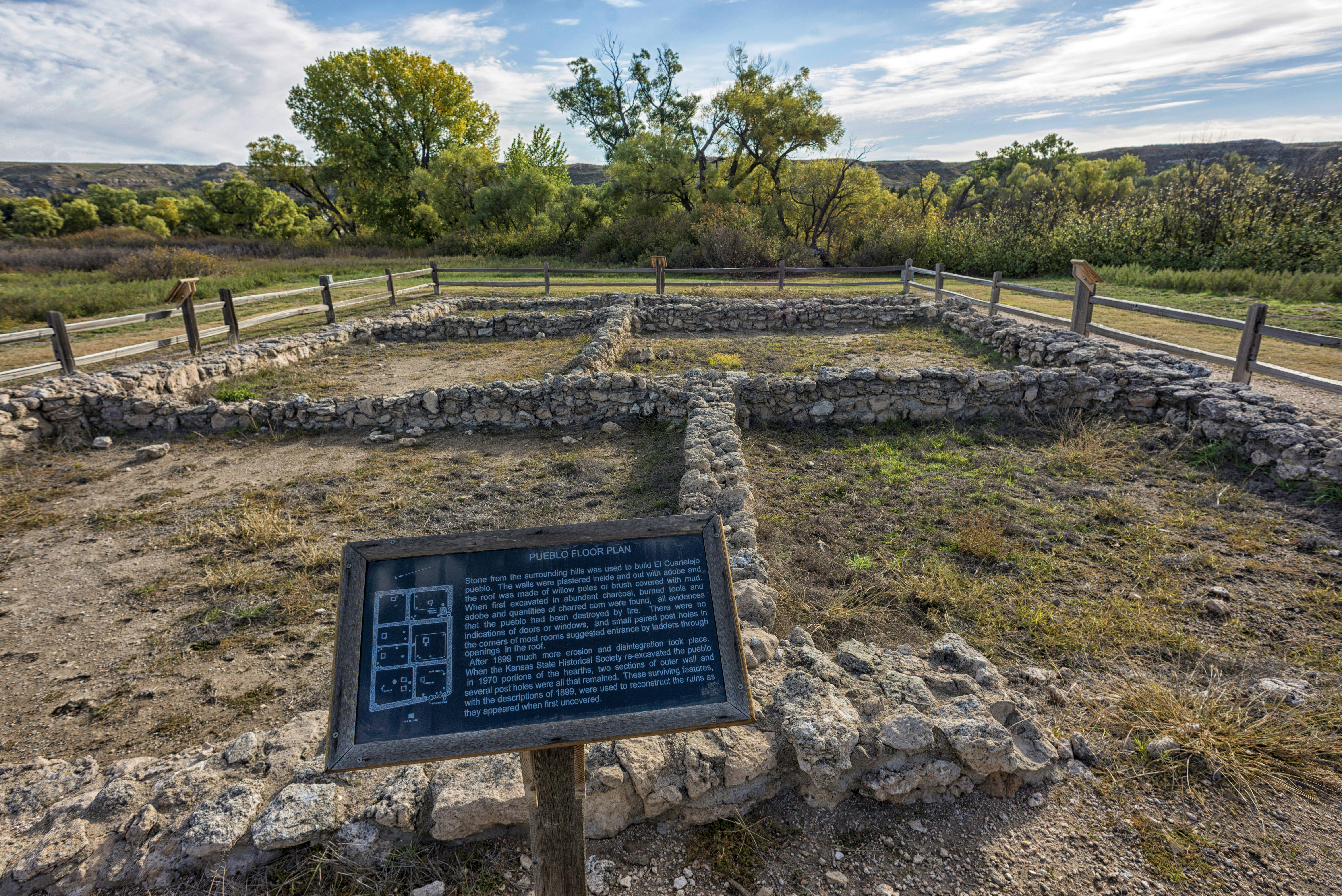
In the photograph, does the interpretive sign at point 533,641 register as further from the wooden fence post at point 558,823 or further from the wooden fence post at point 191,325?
the wooden fence post at point 191,325

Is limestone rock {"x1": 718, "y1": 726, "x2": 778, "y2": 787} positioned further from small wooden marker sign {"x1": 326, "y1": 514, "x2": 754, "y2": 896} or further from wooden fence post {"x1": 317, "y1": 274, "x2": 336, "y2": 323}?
wooden fence post {"x1": 317, "y1": 274, "x2": 336, "y2": 323}

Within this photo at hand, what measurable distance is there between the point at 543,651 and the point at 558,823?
55cm

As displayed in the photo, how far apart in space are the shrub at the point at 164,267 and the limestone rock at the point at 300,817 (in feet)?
76.2

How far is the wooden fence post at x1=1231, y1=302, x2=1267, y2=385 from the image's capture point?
7.21 meters

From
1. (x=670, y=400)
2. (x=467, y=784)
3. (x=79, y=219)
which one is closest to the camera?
(x=467, y=784)

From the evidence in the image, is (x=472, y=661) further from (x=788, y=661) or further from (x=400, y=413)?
(x=400, y=413)

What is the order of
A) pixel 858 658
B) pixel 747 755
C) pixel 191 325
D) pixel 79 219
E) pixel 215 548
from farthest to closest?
pixel 79 219 → pixel 191 325 → pixel 215 548 → pixel 858 658 → pixel 747 755

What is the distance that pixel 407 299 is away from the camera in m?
18.7

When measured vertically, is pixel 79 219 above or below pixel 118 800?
above

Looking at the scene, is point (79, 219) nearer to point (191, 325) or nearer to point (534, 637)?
point (191, 325)

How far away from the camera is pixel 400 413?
8172 millimetres

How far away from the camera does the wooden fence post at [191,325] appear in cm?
1070

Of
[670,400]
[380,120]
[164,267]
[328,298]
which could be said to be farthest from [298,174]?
[670,400]

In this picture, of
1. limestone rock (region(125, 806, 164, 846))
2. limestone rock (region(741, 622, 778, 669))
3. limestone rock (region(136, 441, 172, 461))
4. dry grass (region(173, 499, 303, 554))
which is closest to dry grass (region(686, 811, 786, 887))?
limestone rock (region(741, 622, 778, 669))
